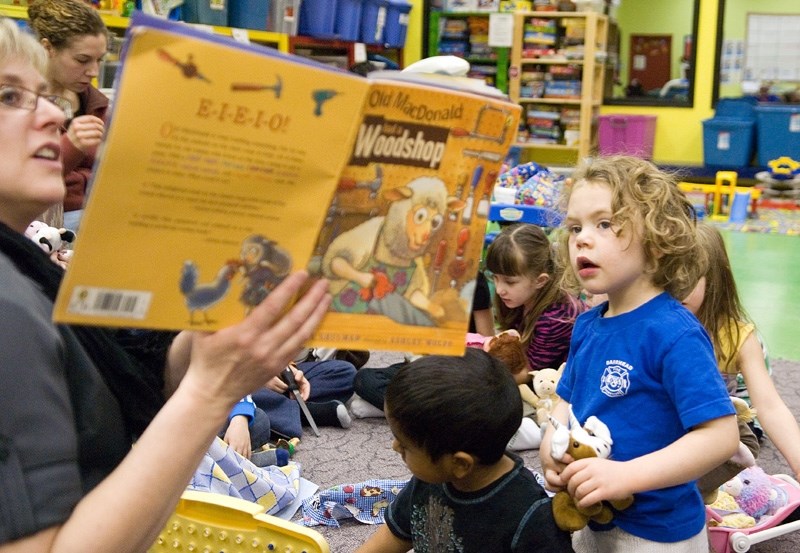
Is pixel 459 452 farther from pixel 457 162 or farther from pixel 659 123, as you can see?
pixel 659 123

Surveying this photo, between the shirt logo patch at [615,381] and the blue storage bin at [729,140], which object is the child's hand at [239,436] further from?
the blue storage bin at [729,140]

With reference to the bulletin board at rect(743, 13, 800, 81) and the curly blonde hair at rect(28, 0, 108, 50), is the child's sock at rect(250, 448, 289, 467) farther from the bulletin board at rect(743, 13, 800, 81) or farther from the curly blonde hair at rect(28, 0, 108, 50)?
the bulletin board at rect(743, 13, 800, 81)

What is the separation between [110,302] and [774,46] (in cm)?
1058

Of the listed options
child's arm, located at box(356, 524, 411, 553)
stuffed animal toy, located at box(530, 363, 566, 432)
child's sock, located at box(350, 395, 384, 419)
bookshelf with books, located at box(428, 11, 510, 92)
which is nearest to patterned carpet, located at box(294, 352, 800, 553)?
child's sock, located at box(350, 395, 384, 419)

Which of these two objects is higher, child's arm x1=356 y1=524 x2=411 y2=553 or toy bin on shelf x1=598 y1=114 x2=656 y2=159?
toy bin on shelf x1=598 y1=114 x2=656 y2=159

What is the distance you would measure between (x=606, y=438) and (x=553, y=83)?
7515mm

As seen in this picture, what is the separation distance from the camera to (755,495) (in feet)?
7.78

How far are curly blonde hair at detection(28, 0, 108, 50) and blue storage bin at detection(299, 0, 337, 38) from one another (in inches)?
113

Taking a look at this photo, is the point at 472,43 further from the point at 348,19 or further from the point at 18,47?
the point at 18,47

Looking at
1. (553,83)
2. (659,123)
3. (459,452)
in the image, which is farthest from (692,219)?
(659,123)

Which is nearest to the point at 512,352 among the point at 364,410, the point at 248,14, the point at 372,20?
the point at 364,410

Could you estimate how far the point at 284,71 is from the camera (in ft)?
2.68

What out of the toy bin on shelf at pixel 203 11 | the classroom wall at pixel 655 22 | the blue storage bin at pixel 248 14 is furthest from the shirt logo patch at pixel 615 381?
the classroom wall at pixel 655 22

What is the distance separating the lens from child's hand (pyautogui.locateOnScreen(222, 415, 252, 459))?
2678mm
